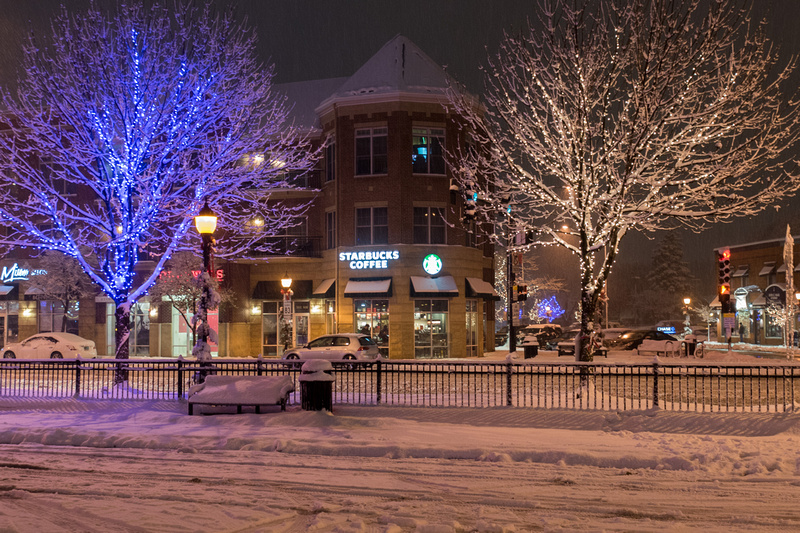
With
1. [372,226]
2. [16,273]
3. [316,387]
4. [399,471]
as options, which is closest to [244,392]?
[316,387]

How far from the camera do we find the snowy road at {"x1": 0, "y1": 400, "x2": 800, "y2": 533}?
22.5 feet

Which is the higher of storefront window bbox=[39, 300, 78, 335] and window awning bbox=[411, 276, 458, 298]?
window awning bbox=[411, 276, 458, 298]

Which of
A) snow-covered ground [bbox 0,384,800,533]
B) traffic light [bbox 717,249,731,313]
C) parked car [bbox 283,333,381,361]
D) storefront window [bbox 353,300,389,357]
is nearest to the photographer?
snow-covered ground [bbox 0,384,800,533]

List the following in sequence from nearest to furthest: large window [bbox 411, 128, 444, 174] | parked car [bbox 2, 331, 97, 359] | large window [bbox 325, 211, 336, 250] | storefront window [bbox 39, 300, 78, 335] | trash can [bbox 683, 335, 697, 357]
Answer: parked car [bbox 2, 331, 97, 359], large window [bbox 411, 128, 444, 174], trash can [bbox 683, 335, 697, 357], large window [bbox 325, 211, 336, 250], storefront window [bbox 39, 300, 78, 335]

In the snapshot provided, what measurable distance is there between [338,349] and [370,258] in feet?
25.9

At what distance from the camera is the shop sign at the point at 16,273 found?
1505 inches

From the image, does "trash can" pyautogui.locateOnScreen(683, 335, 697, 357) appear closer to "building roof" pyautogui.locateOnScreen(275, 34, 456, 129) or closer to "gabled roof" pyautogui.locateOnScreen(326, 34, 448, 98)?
"building roof" pyautogui.locateOnScreen(275, 34, 456, 129)

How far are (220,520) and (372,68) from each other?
31.3 metres

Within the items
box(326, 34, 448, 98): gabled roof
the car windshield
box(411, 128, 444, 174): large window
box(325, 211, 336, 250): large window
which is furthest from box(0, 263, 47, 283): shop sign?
box(411, 128, 444, 174): large window

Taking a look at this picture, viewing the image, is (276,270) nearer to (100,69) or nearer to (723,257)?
(100,69)

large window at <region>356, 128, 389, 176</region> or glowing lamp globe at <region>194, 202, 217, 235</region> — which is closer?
glowing lamp globe at <region>194, 202, 217, 235</region>

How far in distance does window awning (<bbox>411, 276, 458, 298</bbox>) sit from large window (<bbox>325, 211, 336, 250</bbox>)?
4982 millimetres

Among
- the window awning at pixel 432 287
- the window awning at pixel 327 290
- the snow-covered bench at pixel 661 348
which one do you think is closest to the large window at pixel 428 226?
the window awning at pixel 432 287

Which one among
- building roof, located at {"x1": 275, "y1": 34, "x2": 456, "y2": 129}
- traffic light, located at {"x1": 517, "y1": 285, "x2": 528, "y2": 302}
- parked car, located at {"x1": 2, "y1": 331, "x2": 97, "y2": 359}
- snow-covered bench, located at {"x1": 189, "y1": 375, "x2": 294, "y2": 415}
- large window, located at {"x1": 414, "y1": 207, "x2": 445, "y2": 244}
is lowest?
parked car, located at {"x1": 2, "y1": 331, "x2": 97, "y2": 359}
